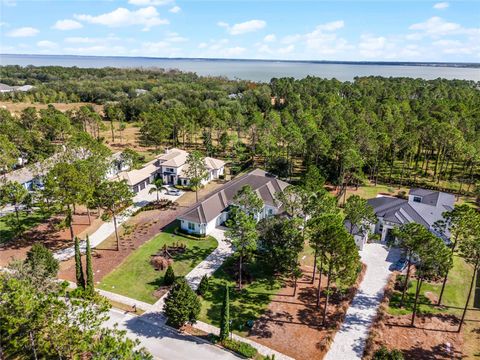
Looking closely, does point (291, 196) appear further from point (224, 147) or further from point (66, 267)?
point (224, 147)

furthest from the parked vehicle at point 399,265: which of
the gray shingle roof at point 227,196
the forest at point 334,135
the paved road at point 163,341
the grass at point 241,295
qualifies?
the paved road at point 163,341

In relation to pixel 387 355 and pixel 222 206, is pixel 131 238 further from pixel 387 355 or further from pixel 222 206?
pixel 387 355

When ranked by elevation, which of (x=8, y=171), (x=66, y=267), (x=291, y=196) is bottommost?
(x=66, y=267)

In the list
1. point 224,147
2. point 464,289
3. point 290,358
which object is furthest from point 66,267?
point 224,147

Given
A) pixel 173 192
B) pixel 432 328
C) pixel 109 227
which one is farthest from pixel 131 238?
pixel 432 328

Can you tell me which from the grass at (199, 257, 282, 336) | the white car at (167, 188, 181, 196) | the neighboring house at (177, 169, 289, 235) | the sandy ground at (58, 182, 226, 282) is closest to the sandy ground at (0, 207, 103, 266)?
the sandy ground at (58, 182, 226, 282)

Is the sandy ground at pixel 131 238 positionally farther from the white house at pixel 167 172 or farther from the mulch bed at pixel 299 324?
the mulch bed at pixel 299 324

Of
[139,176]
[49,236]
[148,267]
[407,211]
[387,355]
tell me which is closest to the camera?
[387,355]
